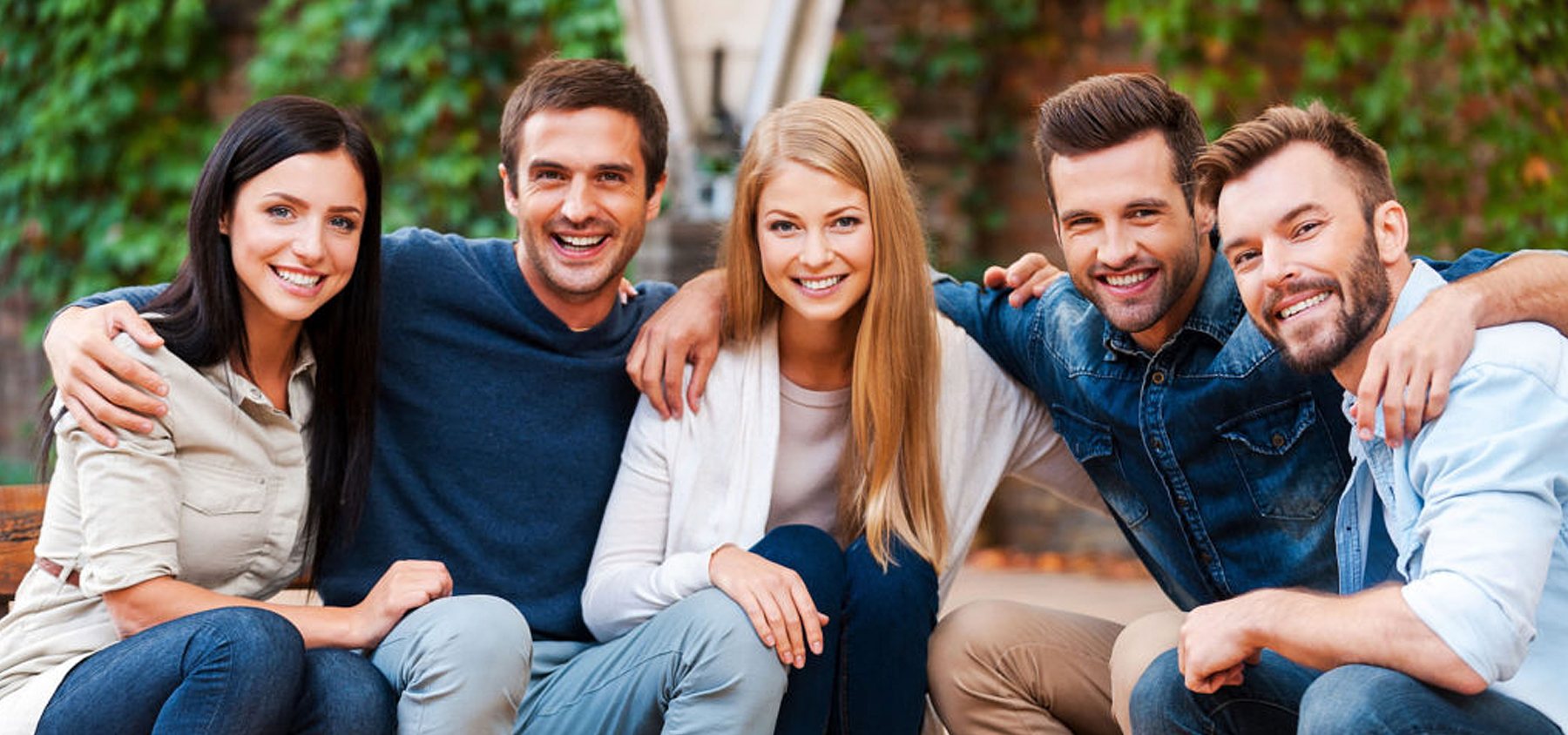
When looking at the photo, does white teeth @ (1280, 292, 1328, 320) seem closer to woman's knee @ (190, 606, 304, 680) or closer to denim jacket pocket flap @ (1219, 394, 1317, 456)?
denim jacket pocket flap @ (1219, 394, 1317, 456)

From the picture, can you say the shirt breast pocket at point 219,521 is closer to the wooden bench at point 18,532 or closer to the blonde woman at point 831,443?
the wooden bench at point 18,532

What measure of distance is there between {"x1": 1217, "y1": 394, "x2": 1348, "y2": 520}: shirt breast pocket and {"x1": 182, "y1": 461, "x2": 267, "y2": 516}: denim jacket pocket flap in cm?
132

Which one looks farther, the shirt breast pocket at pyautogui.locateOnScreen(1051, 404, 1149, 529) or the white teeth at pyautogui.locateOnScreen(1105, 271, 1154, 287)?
the shirt breast pocket at pyautogui.locateOnScreen(1051, 404, 1149, 529)

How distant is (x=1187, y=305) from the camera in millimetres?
2127

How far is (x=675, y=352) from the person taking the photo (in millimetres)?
2254

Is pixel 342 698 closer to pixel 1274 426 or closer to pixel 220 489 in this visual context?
pixel 220 489

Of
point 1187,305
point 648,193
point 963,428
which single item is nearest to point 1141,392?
point 1187,305

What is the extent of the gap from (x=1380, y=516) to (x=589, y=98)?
1.31 meters

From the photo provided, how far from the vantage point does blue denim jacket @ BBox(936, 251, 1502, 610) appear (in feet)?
6.59

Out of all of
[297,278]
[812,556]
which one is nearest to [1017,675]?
[812,556]

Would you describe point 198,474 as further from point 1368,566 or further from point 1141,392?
→ point 1368,566

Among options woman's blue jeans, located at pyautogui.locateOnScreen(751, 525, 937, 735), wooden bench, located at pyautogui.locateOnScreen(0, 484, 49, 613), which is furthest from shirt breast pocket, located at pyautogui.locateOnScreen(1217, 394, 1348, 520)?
wooden bench, located at pyautogui.locateOnScreen(0, 484, 49, 613)

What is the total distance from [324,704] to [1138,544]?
1.24 m

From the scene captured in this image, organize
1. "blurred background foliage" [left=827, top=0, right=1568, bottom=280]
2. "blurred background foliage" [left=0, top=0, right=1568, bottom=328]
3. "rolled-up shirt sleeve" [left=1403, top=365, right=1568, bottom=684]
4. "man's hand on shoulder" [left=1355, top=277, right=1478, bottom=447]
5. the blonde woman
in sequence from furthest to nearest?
"blurred background foliage" [left=0, top=0, right=1568, bottom=328] → "blurred background foliage" [left=827, top=0, right=1568, bottom=280] → the blonde woman → "man's hand on shoulder" [left=1355, top=277, right=1478, bottom=447] → "rolled-up shirt sleeve" [left=1403, top=365, right=1568, bottom=684]
